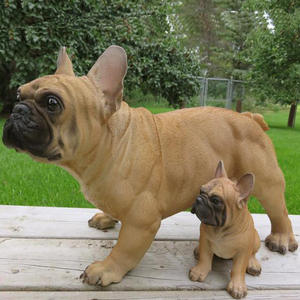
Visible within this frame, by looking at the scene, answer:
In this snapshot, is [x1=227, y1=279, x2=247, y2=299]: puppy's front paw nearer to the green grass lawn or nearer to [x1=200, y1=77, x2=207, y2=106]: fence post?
the green grass lawn

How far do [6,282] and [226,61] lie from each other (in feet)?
48.4

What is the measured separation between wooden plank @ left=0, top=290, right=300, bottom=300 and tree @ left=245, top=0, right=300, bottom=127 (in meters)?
7.13

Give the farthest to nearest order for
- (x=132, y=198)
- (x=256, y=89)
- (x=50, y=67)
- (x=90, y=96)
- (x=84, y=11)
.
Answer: (x=256, y=89) < (x=84, y=11) < (x=50, y=67) < (x=132, y=198) < (x=90, y=96)

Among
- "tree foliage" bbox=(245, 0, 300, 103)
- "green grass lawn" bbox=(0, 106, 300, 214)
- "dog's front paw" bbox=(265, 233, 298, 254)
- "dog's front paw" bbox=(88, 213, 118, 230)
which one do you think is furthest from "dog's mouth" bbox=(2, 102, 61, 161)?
"tree foliage" bbox=(245, 0, 300, 103)

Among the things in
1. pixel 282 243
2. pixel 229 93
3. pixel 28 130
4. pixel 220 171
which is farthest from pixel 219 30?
pixel 28 130

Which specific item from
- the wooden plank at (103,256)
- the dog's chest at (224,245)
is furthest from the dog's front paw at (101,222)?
the dog's chest at (224,245)

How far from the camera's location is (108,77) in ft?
3.72

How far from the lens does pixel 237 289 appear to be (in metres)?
1.28

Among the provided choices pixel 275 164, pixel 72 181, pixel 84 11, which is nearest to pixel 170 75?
pixel 84 11

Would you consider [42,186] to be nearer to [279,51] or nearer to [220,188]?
[220,188]

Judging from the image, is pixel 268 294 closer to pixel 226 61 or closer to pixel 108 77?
pixel 108 77

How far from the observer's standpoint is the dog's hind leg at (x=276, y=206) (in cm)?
149

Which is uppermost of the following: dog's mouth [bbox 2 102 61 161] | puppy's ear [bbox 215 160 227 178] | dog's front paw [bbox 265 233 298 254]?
dog's mouth [bbox 2 102 61 161]

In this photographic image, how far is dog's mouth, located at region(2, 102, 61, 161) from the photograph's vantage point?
999mm
